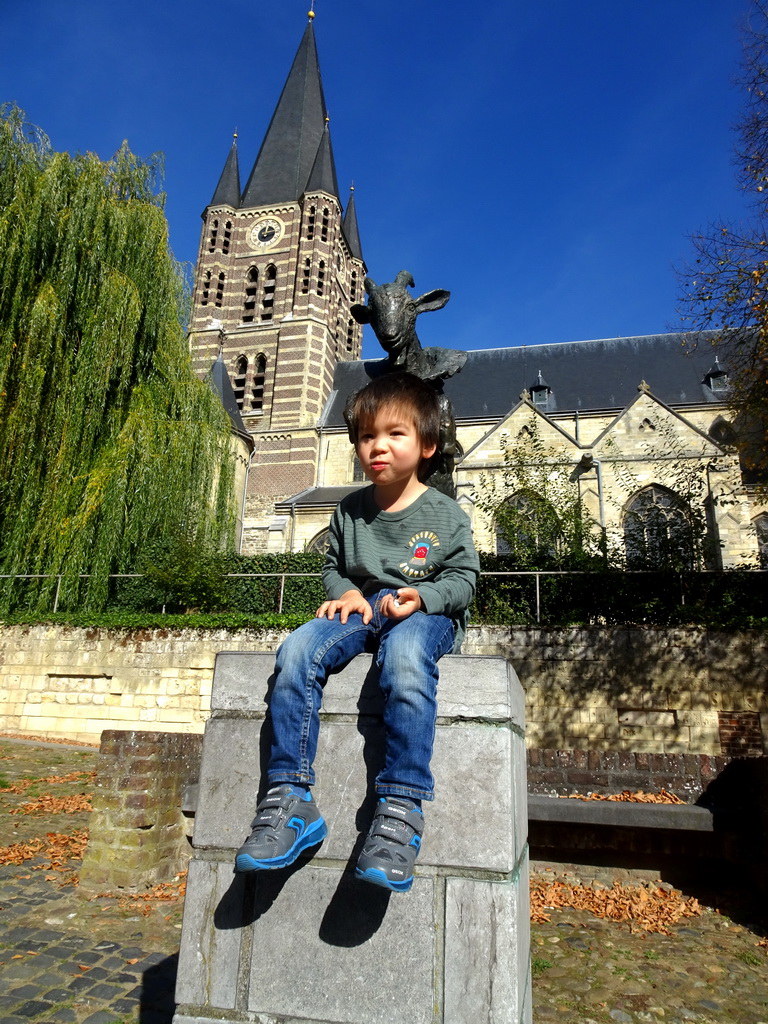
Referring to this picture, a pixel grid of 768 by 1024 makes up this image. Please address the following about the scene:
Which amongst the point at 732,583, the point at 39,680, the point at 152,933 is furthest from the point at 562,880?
the point at 39,680

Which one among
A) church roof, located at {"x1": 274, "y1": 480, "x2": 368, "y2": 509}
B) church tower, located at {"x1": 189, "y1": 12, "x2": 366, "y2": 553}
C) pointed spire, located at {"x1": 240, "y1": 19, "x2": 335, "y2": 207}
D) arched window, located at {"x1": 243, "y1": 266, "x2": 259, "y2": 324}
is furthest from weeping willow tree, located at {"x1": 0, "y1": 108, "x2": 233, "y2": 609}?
pointed spire, located at {"x1": 240, "y1": 19, "x2": 335, "y2": 207}

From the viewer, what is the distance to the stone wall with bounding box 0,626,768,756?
909cm

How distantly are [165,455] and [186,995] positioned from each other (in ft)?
38.5

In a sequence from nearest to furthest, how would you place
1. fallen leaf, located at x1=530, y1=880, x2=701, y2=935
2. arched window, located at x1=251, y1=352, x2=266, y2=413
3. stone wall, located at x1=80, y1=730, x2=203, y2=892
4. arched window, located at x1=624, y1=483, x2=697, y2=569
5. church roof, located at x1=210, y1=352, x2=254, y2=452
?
fallen leaf, located at x1=530, y1=880, x2=701, y2=935
stone wall, located at x1=80, y1=730, x2=203, y2=892
arched window, located at x1=624, y1=483, x2=697, y2=569
church roof, located at x1=210, y1=352, x2=254, y2=452
arched window, located at x1=251, y1=352, x2=266, y2=413

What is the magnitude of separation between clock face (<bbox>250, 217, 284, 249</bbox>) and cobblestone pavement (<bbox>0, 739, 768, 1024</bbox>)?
31.7m

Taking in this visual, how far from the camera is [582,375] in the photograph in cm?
2603

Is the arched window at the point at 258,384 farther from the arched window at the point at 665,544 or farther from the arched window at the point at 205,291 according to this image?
the arched window at the point at 665,544

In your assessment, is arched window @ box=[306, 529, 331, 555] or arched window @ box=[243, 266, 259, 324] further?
arched window @ box=[243, 266, 259, 324]

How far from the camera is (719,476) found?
62.7ft

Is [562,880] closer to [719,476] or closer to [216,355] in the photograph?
[719,476]

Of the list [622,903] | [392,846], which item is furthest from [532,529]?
[392,846]

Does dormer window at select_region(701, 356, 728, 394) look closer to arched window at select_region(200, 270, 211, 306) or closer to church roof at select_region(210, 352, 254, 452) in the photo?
church roof at select_region(210, 352, 254, 452)

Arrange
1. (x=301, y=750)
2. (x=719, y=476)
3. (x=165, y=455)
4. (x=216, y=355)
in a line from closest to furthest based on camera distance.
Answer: (x=301, y=750) → (x=165, y=455) → (x=719, y=476) → (x=216, y=355)

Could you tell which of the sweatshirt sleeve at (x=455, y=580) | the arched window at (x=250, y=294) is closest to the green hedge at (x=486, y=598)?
the sweatshirt sleeve at (x=455, y=580)
